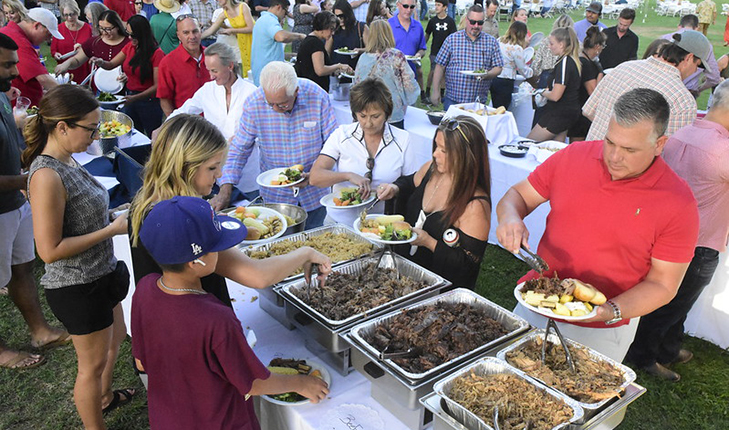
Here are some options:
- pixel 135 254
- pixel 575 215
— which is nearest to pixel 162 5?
pixel 135 254

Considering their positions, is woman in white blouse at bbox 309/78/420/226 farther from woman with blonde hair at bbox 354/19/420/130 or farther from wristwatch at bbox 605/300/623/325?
woman with blonde hair at bbox 354/19/420/130

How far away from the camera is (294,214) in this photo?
116 inches

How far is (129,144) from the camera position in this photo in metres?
4.49

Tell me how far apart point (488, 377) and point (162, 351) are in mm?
982

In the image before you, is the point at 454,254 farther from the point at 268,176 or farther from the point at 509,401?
the point at 268,176

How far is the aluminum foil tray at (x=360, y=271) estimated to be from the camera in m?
1.94

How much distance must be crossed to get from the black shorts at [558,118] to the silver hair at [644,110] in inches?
154

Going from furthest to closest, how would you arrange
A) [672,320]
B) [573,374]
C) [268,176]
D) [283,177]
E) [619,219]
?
1. [268,176]
2. [283,177]
3. [672,320]
4. [619,219]
5. [573,374]

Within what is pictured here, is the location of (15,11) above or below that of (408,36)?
above

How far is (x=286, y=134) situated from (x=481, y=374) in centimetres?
218

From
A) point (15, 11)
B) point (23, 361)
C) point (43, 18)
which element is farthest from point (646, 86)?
point (15, 11)

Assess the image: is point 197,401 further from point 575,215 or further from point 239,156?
point 239,156

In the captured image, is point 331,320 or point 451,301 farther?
point 451,301

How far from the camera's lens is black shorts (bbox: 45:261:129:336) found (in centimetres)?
229
